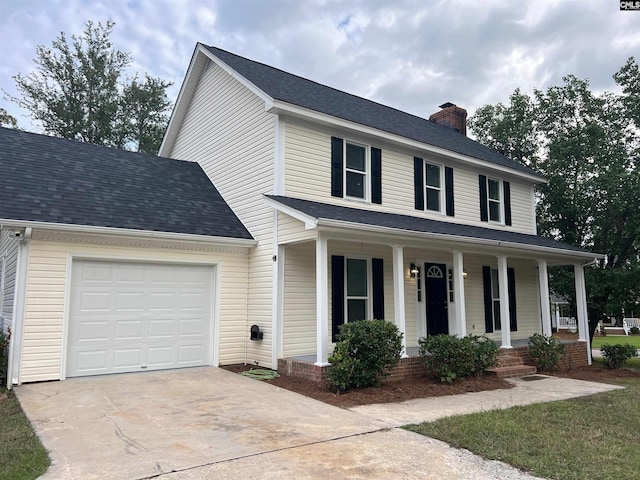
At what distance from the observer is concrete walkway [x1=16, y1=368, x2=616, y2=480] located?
12.7 feet

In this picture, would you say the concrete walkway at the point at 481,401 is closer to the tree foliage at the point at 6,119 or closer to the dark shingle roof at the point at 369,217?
the dark shingle roof at the point at 369,217

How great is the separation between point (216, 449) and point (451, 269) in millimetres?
8777

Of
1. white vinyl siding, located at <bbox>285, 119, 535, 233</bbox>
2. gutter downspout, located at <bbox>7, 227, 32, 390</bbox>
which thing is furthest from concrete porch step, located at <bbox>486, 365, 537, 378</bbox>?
gutter downspout, located at <bbox>7, 227, 32, 390</bbox>

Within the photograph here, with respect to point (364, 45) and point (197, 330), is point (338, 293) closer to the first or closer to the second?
point (197, 330)

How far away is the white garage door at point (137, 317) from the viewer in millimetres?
8047

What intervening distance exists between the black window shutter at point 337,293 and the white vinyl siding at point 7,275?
571cm

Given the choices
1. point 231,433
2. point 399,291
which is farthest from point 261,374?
point 231,433

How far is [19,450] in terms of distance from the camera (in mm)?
4262

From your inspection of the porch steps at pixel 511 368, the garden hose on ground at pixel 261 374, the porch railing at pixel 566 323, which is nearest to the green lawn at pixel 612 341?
the porch railing at pixel 566 323

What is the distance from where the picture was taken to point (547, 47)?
46.0ft

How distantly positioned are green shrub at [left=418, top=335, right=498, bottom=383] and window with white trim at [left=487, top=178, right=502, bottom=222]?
5.57 m

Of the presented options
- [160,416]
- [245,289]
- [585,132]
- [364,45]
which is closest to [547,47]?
[585,132]

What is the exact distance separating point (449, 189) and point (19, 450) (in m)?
10.6

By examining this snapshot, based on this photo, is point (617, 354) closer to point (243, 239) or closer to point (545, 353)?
point (545, 353)
